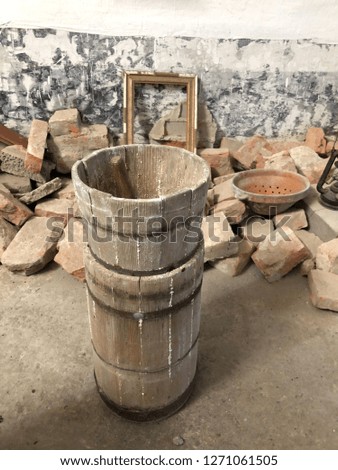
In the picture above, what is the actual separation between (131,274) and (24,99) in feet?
11.7

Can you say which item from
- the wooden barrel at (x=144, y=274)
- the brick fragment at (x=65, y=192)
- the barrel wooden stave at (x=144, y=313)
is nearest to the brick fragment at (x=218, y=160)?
the brick fragment at (x=65, y=192)

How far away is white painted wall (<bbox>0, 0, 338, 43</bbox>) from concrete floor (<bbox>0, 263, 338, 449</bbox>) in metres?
2.77

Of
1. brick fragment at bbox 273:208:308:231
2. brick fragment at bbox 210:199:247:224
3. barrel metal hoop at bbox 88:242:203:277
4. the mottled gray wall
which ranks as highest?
the mottled gray wall

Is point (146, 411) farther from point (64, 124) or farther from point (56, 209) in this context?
point (64, 124)

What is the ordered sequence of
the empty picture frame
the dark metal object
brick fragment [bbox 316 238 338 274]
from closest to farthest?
brick fragment [bbox 316 238 338 274] → the dark metal object → the empty picture frame

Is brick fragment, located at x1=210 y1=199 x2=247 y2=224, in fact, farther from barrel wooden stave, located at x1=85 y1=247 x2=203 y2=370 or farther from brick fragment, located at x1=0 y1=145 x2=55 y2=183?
brick fragment, located at x1=0 y1=145 x2=55 y2=183

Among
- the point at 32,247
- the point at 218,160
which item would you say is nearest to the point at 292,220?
the point at 218,160

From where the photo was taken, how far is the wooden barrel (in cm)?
181

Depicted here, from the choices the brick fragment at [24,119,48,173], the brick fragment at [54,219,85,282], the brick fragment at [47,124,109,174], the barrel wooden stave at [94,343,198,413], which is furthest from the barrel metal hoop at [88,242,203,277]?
the brick fragment at [47,124,109,174]

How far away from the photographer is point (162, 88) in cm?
472

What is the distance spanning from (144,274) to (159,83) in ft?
10.9

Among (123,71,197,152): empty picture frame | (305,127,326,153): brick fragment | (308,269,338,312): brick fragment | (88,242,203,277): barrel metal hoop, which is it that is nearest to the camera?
(88,242,203,277): barrel metal hoop
